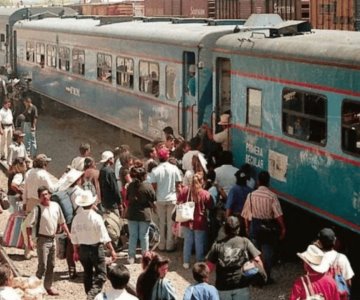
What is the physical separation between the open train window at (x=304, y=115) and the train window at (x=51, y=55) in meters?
15.1

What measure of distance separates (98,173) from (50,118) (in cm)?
1679

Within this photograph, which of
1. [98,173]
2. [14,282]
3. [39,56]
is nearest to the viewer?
[14,282]

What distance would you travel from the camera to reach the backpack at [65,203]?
11.0 metres

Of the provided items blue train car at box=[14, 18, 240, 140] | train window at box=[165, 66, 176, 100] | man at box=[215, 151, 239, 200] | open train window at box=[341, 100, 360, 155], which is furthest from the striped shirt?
train window at box=[165, 66, 176, 100]

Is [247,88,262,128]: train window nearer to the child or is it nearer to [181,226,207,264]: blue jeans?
[181,226,207,264]: blue jeans

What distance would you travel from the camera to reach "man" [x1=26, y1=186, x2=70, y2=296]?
10562mm

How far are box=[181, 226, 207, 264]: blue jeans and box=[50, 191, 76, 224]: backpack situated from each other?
1.61m

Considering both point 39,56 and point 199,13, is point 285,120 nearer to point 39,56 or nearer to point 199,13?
point 39,56

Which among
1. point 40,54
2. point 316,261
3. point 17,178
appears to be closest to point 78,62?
point 40,54

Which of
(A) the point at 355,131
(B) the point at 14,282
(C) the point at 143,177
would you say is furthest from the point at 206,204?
(B) the point at 14,282

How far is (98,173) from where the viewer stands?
12.3 metres

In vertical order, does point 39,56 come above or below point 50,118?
above

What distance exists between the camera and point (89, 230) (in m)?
9.95

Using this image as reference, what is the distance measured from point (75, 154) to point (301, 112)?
1081 centimetres
